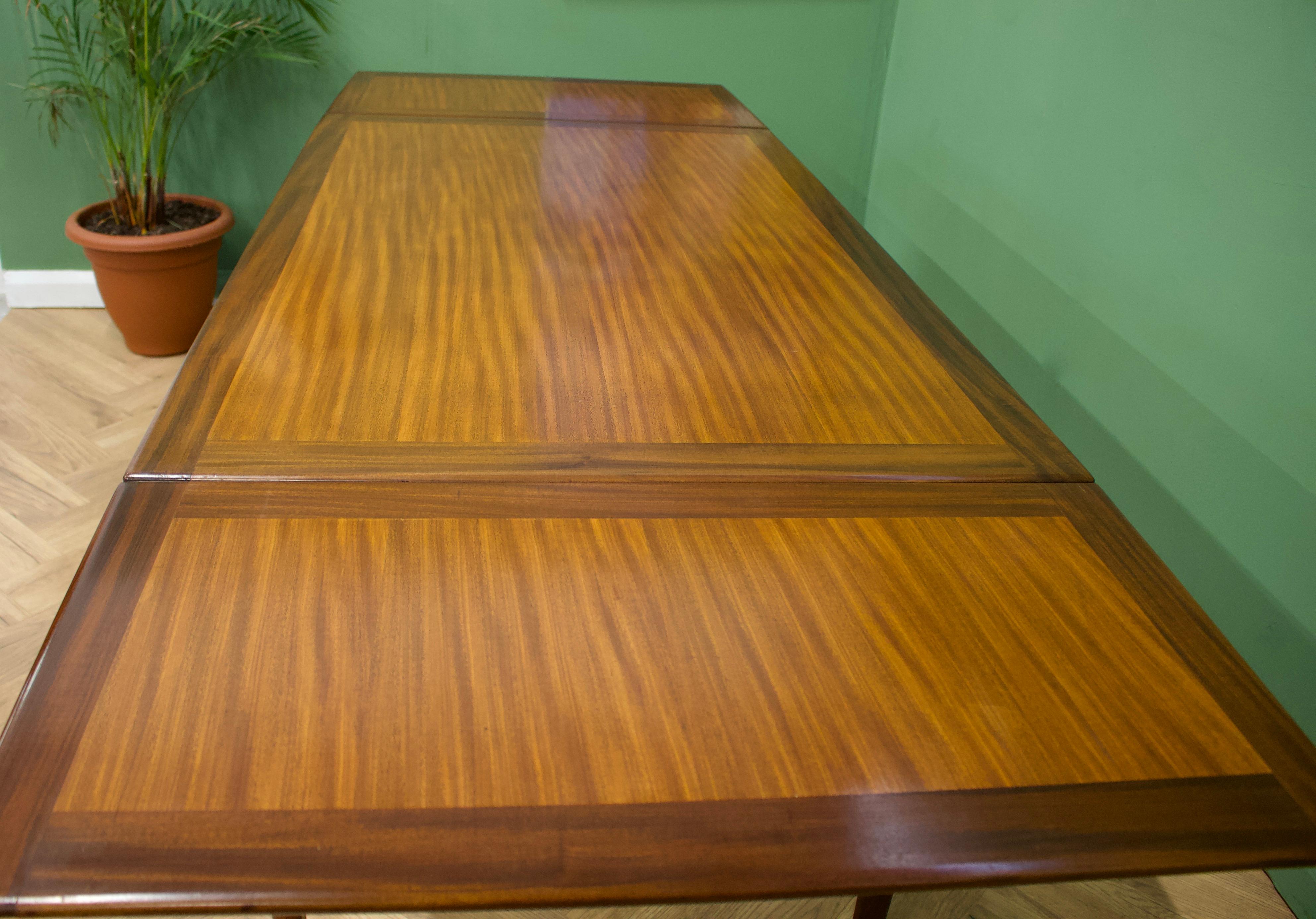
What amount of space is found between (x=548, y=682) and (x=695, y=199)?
3.59 feet

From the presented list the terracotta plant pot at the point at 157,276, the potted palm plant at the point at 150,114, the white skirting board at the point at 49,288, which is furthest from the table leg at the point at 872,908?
the white skirting board at the point at 49,288

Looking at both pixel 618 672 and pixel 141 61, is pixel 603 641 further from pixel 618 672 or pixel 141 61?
pixel 141 61

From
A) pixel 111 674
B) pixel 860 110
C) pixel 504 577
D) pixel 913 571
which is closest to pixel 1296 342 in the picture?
pixel 913 571

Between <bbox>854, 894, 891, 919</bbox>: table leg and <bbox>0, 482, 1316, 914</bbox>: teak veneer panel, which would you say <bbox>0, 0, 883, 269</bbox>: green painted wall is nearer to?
<bbox>0, 482, 1316, 914</bbox>: teak veneer panel

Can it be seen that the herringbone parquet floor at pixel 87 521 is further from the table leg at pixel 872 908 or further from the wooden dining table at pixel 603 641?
the wooden dining table at pixel 603 641

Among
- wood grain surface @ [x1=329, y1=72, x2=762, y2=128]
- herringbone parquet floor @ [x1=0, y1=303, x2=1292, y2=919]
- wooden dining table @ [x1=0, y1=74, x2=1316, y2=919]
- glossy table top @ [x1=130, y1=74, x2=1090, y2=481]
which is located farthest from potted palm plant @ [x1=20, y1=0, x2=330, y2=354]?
wooden dining table @ [x1=0, y1=74, x2=1316, y2=919]

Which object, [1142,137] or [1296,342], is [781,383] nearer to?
[1296,342]

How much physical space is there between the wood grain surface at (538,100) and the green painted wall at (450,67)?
41cm

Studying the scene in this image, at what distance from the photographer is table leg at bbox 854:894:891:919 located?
3.64ft

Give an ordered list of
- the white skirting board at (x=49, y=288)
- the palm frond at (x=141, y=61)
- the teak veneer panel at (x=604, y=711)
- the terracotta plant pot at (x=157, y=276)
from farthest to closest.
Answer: the white skirting board at (x=49, y=288) < the terracotta plant pot at (x=157, y=276) < the palm frond at (x=141, y=61) < the teak veneer panel at (x=604, y=711)

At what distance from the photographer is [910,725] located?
2.09 feet

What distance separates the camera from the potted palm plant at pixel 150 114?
235cm

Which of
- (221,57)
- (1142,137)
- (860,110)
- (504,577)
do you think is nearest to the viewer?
(504,577)

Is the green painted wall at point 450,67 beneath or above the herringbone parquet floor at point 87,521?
above
